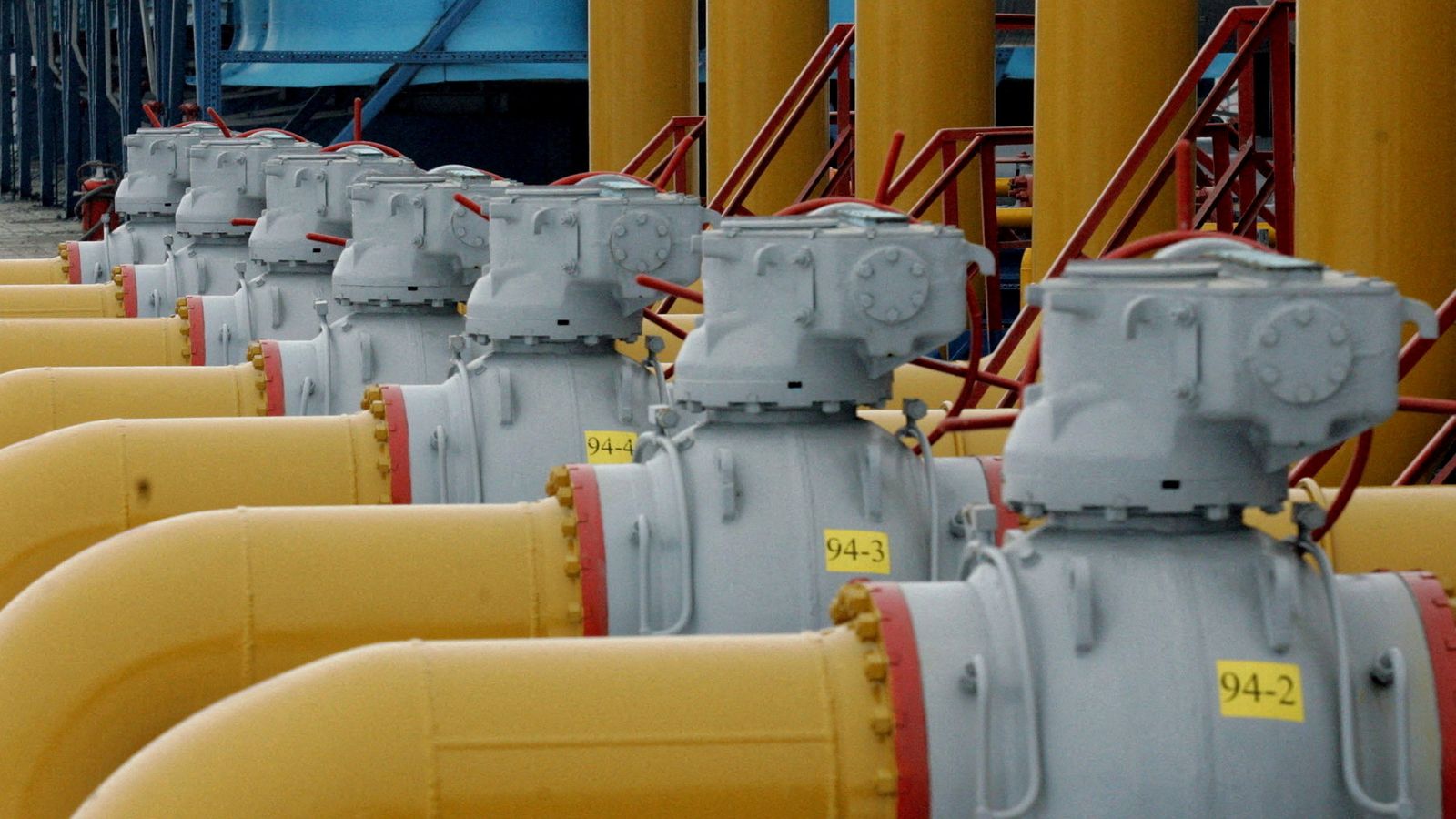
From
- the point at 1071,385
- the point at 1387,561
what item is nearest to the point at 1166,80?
the point at 1387,561

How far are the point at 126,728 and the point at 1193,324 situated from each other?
2269 mm

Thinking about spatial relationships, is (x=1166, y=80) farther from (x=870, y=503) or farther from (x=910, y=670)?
(x=910, y=670)

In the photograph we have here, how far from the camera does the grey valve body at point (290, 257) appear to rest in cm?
882

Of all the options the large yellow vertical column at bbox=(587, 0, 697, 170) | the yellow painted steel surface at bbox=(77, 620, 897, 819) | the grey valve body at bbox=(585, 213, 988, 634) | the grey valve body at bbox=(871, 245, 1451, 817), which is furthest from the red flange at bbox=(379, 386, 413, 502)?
the large yellow vertical column at bbox=(587, 0, 697, 170)

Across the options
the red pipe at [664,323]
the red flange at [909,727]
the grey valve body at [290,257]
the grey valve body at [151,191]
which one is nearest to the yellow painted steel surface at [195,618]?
the red flange at [909,727]

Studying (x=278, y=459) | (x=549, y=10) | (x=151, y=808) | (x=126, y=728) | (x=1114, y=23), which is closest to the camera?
(x=151, y=808)

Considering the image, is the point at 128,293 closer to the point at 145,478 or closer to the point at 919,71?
the point at 919,71

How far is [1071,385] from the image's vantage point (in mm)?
3453

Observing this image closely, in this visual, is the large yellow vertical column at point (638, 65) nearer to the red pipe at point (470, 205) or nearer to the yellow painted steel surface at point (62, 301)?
the yellow painted steel surface at point (62, 301)

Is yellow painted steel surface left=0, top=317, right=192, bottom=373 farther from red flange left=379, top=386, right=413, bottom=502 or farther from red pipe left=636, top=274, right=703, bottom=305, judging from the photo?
red pipe left=636, top=274, right=703, bottom=305

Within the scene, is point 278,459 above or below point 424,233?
below

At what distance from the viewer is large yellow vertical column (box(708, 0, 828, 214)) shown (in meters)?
11.2

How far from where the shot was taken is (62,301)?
10.5 meters

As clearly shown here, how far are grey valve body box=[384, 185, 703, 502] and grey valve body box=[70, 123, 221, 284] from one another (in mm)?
6403
